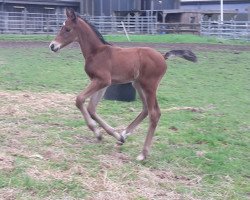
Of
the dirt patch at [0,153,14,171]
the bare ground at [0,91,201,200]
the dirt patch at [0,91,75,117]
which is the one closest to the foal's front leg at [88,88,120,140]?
the bare ground at [0,91,201,200]

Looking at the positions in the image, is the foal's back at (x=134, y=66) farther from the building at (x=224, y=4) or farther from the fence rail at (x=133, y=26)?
the building at (x=224, y=4)

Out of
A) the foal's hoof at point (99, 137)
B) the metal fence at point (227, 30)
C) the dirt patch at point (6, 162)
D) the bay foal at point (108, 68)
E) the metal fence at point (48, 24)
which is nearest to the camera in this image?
the dirt patch at point (6, 162)

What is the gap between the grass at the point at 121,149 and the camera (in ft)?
16.6

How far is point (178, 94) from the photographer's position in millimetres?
11398

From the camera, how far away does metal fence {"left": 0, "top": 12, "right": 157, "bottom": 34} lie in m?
34.4

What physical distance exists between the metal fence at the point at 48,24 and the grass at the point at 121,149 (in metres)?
22.9

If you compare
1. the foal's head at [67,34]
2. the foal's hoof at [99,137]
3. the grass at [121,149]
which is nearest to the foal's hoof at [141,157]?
the grass at [121,149]

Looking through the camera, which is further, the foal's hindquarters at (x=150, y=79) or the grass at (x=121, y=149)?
the foal's hindquarters at (x=150, y=79)

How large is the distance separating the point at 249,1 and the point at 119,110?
1922 inches

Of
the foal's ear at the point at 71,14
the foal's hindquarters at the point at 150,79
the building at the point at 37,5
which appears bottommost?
the foal's hindquarters at the point at 150,79

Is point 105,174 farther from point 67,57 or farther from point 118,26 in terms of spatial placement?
point 118,26

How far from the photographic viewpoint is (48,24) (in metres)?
35.3

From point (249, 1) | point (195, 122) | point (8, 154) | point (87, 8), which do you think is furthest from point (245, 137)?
point (249, 1)

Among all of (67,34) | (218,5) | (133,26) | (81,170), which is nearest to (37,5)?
(133,26)
